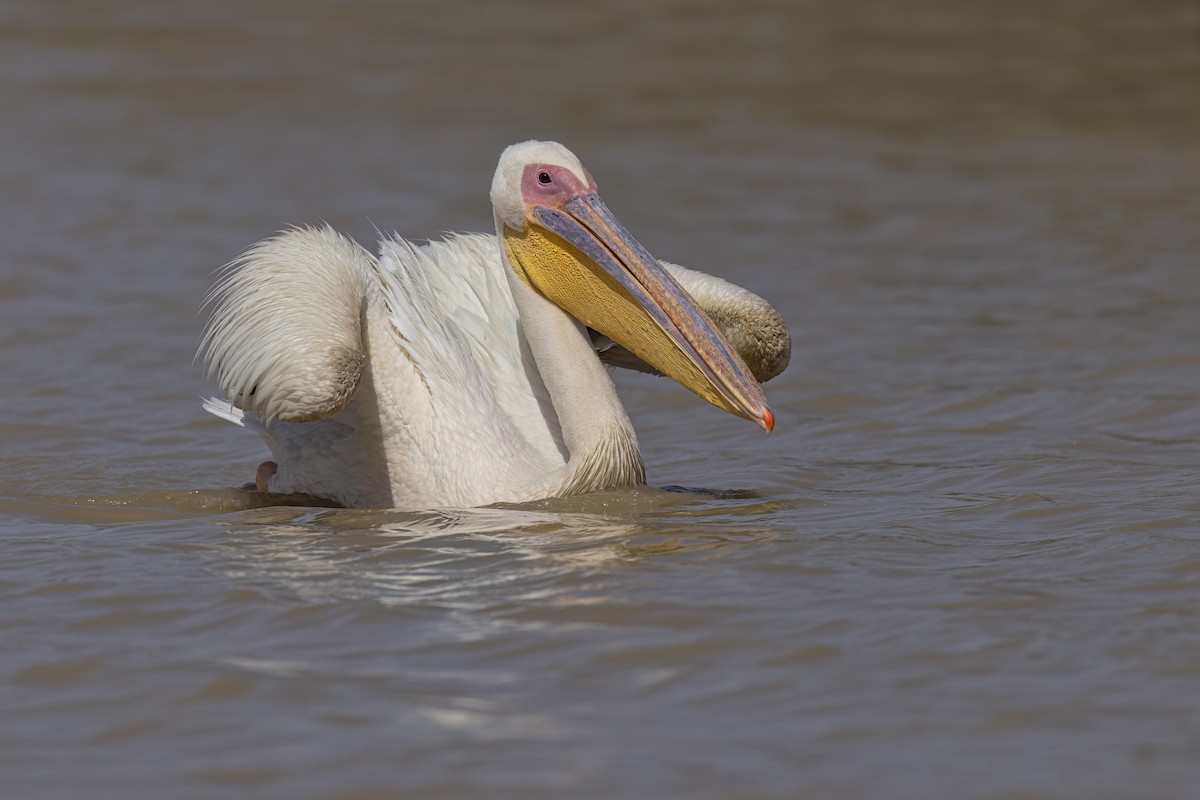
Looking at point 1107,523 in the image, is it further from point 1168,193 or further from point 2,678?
point 1168,193

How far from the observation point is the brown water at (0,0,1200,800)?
345 cm

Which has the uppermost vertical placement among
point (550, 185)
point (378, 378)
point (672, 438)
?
point (550, 185)

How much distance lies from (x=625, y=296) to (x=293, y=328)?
3.12 ft

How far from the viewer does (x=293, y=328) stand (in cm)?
518

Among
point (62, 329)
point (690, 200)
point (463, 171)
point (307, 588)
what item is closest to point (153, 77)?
point (463, 171)

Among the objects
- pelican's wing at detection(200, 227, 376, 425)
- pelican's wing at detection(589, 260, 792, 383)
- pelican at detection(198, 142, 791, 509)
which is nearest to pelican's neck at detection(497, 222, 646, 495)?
pelican at detection(198, 142, 791, 509)

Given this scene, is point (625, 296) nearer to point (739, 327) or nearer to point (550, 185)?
point (550, 185)

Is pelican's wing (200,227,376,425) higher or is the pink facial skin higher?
the pink facial skin

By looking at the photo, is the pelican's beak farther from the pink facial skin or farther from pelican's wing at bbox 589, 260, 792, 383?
pelican's wing at bbox 589, 260, 792, 383

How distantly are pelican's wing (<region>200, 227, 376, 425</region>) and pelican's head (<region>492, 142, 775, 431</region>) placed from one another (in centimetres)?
54

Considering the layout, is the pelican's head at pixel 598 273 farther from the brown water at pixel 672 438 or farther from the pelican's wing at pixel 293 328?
the pelican's wing at pixel 293 328

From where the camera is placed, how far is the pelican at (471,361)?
5.17 metres

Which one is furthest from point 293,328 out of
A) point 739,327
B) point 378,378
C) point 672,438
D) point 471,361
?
point 672,438

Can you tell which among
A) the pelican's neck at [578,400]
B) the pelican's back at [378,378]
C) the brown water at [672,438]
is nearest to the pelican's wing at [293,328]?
the pelican's back at [378,378]
